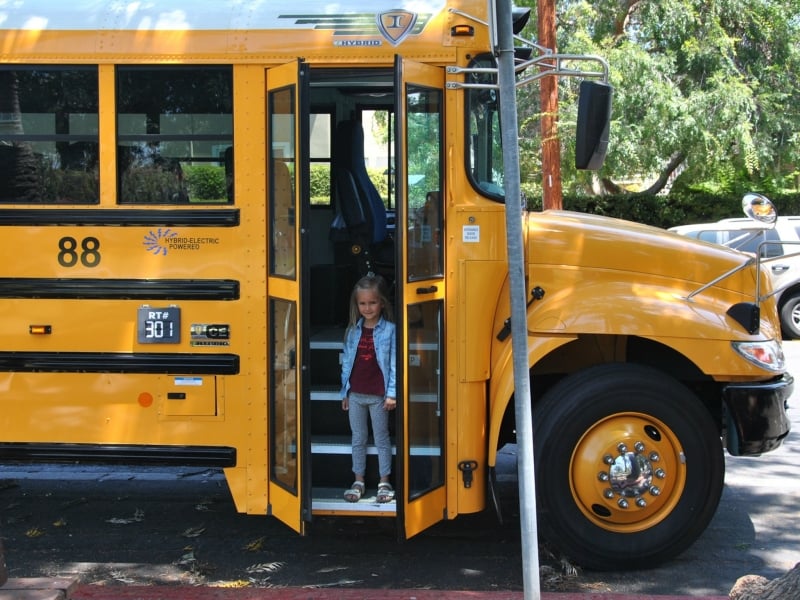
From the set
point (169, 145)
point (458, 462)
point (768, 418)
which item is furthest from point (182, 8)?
point (768, 418)

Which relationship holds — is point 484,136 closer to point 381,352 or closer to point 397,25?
point 397,25

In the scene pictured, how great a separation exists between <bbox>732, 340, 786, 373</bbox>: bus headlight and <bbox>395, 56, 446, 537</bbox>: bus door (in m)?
1.42

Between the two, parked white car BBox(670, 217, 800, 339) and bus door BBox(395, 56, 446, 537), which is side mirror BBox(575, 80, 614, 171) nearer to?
bus door BBox(395, 56, 446, 537)

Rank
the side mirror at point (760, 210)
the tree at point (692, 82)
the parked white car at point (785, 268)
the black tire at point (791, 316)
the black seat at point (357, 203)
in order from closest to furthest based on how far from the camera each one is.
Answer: the side mirror at point (760, 210), the black seat at point (357, 203), the parked white car at point (785, 268), the black tire at point (791, 316), the tree at point (692, 82)

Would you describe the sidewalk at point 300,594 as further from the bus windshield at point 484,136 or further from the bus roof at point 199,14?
the bus roof at point 199,14

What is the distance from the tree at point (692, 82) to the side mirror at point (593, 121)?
10783 mm

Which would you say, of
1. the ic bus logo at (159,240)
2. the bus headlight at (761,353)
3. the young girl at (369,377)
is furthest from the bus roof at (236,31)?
the bus headlight at (761,353)

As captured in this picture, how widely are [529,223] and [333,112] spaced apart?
166 cm

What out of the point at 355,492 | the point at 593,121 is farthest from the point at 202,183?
the point at 593,121

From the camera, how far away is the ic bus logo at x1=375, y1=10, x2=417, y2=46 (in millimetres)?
3957

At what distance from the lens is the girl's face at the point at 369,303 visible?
417cm

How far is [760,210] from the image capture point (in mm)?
4336

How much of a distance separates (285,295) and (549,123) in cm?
824

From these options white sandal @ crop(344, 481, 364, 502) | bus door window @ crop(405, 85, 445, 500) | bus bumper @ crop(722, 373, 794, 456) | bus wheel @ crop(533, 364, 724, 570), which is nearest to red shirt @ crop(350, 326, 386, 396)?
bus door window @ crop(405, 85, 445, 500)
